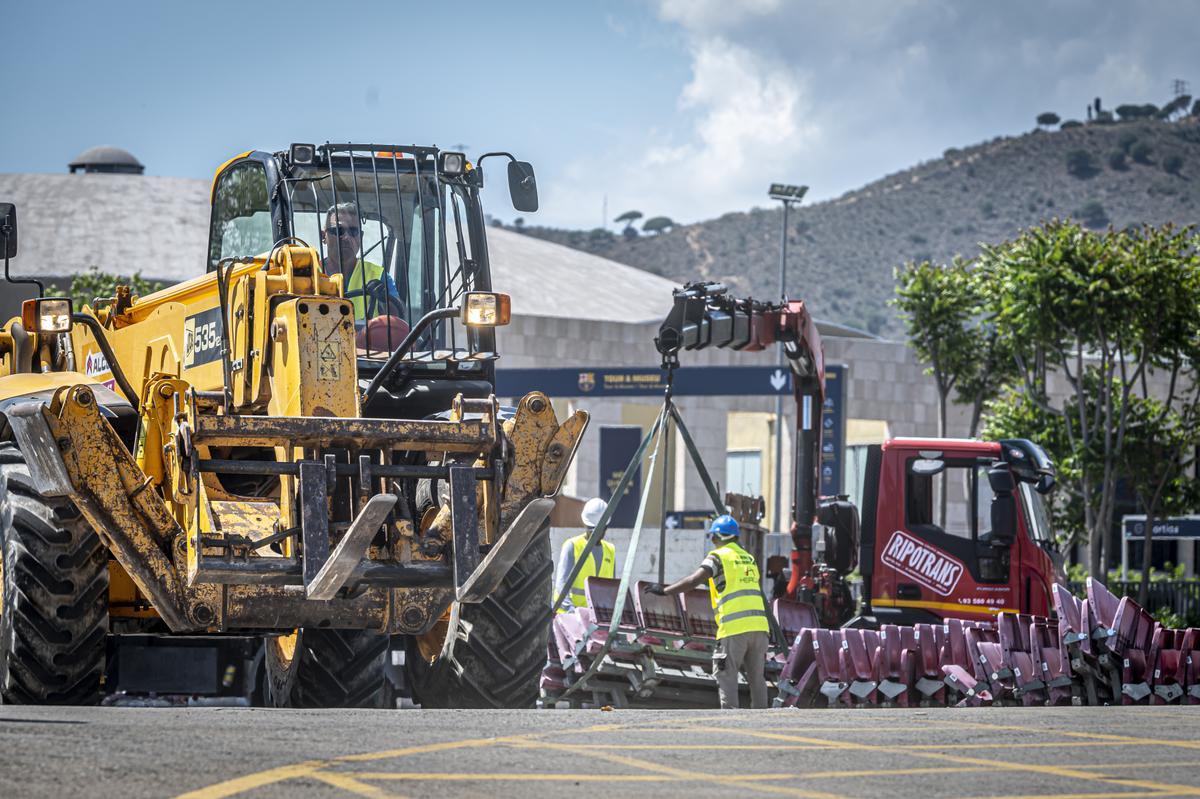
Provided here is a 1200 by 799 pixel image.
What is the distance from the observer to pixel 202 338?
1009 cm

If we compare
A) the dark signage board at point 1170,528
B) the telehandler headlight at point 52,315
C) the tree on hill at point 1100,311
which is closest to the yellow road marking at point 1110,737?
the telehandler headlight at point 52,315

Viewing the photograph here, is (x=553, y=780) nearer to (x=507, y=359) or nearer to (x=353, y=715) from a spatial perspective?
(x=353, y=715)

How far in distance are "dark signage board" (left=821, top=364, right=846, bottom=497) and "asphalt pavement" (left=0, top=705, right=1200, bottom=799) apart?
20.6 m

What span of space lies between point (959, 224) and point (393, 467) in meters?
131

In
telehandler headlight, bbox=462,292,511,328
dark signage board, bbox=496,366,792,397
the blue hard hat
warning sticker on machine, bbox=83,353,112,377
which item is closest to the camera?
telehandler headlight, bbox=462,292,511,328

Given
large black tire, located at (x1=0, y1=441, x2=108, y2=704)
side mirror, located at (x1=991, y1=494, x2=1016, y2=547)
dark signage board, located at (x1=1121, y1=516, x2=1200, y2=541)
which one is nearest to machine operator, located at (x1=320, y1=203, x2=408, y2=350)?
large black tire, located at (x1=0, y1=441, x2=108, y2=704)

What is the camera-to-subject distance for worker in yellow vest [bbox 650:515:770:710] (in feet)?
45.9

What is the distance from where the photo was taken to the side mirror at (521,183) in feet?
37.0

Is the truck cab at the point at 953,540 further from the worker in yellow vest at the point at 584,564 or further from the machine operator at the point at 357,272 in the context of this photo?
the machine operator at the point at 357,272

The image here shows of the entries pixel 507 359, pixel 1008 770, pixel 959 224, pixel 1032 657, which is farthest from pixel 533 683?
pixel 959 224

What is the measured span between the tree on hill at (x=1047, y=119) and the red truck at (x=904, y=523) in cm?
13909

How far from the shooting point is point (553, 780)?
648 centimetres

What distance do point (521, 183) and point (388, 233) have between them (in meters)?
0.94

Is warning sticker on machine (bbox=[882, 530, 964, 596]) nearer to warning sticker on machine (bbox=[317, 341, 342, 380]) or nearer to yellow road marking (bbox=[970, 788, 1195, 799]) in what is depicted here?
warning sticker on machine (bbox=[317, 341, 342, 380])
